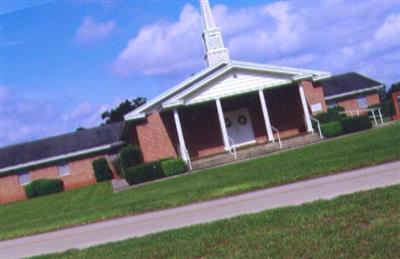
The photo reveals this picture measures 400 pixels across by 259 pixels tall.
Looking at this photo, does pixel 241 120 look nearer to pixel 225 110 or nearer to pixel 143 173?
pixel 225 110

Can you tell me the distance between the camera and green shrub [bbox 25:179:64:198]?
39250mm

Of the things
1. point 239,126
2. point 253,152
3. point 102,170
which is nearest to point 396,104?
point 239,126

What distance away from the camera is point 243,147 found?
31.4 metres

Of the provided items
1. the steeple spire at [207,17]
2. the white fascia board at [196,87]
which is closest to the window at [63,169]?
the white fascia board at [196,87]

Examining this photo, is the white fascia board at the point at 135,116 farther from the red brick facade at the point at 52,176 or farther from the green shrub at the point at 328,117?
the red brick facade at the point at 52,176

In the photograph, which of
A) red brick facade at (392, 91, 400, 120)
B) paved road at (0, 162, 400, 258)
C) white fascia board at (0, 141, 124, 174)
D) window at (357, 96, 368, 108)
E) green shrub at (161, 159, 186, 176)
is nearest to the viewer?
paved road at (0, 162, 400, 258)

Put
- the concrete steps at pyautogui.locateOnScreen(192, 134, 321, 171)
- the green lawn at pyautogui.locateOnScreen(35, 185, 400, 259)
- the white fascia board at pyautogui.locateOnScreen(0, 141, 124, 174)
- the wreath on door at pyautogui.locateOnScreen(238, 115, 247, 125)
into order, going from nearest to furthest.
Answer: the green lawn at pyautogui.locateOnScreen(35, 185, 400, 259)
the concrete steps at pyautogui.locateOnScreen(192, 134, 321, 171)
the wreath on door at pyautogui.locateOnScreen(238, 115, 247, 125)
the white fascia board at pyautogui.locateOnScreen(0, 141, 124, 174)

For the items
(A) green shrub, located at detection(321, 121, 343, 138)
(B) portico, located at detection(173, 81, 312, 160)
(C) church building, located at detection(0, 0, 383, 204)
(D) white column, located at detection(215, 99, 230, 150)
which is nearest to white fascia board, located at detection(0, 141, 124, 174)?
(C) church building, located at detection(0, 0, 383, 204)

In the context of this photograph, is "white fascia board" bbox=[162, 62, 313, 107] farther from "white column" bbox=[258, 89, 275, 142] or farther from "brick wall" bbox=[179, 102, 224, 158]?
"brick wall" bbox=[179, 102, 224, 158]

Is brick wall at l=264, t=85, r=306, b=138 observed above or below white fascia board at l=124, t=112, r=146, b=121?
below

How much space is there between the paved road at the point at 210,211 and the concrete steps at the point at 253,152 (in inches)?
554

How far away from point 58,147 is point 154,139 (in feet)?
48.2

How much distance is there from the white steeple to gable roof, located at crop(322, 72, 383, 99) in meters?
12.8

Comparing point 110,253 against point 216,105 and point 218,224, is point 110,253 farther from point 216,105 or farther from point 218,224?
point 216,105
